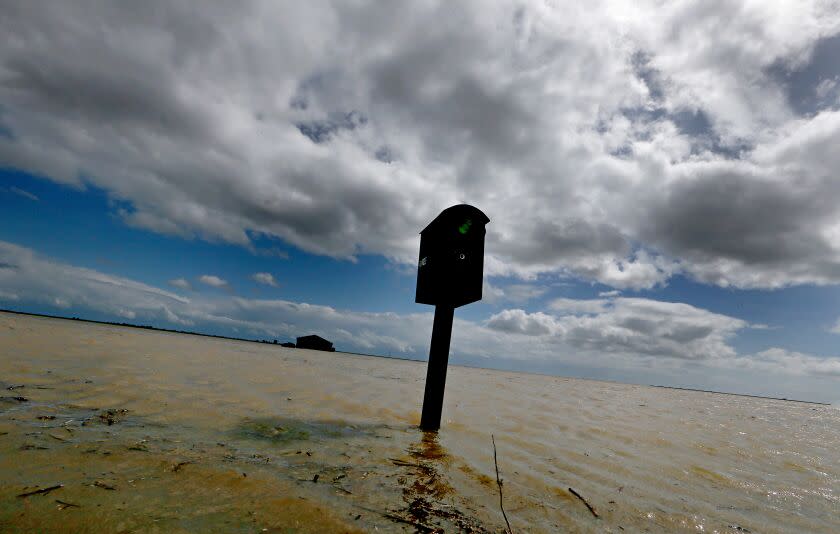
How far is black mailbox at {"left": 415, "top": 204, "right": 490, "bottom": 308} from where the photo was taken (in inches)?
178

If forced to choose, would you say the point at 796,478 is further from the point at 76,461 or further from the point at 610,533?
the point at 76,461

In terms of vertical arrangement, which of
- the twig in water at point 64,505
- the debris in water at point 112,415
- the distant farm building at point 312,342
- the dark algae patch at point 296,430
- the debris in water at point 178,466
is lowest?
the distant farm building at point 312,342

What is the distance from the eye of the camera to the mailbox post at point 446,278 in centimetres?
451

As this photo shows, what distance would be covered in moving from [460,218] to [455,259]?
536mm

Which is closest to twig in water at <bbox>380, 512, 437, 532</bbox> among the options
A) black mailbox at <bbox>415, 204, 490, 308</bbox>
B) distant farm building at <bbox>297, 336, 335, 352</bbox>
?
black mailbox at <bbox>415, 204, 490, 308</bbox>

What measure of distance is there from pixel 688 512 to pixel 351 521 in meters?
2.65

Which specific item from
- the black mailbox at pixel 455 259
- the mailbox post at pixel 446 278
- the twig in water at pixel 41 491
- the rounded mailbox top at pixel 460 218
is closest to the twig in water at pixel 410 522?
the twig in water at pixel 41 491

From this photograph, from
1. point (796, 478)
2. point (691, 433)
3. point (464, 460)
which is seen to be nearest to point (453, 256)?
point (464, 460)

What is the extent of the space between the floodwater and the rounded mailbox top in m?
2.54

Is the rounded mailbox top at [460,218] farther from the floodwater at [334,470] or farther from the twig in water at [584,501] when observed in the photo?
the twig in water at [584,501]

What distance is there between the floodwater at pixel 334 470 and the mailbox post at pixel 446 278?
615mm

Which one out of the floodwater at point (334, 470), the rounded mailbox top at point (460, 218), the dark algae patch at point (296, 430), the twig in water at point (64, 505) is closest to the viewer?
the twig in water at point (64, 505)

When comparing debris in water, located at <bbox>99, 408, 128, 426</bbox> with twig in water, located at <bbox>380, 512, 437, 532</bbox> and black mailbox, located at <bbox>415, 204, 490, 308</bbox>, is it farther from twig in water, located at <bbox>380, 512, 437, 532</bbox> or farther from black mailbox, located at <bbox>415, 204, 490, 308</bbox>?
black mailbox, located at <bbox>415, 204, 490, 308</bbox>

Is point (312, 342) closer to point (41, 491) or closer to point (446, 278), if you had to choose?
point (446, 278)
